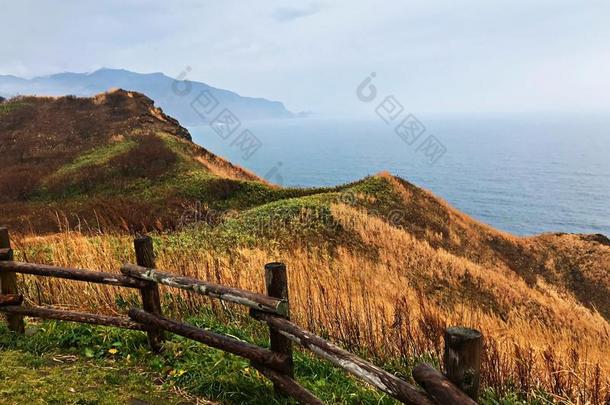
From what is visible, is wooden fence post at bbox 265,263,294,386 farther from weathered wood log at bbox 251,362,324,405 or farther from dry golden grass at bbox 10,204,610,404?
dry golden grass at bbox 10,204,610,404

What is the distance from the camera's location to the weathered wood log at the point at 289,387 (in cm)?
420

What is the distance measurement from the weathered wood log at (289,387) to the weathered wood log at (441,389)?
1343 millimetres

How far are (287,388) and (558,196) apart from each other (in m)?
133

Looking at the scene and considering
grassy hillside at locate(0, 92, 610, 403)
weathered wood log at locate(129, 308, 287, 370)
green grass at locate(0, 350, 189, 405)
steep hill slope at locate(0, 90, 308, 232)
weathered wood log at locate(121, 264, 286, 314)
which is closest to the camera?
weathered wood log at locate(121, 264, 286, 314)

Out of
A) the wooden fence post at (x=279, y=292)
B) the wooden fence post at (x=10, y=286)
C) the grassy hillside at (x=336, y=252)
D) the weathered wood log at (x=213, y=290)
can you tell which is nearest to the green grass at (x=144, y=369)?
the wooden fence post at (x=10, y=286)

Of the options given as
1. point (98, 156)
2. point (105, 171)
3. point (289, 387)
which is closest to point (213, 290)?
point (289, 387)

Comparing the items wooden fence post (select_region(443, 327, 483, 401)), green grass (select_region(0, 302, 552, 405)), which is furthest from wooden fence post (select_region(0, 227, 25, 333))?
wooden fence post (select_region(443, 327, 483, 401))

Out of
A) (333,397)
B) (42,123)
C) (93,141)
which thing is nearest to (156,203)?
(93,141)

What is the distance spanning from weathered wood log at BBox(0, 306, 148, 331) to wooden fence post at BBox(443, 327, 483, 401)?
4.17 meters

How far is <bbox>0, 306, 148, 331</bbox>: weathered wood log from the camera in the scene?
5809 millimetres

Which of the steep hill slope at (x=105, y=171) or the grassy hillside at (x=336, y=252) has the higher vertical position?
the steep hill slope at (x=105, y=171)

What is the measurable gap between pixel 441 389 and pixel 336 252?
44.8ft

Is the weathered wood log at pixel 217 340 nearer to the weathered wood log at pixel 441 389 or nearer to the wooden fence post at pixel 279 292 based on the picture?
the wooden fence post at pixel 279 292

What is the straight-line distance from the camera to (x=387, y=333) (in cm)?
626
